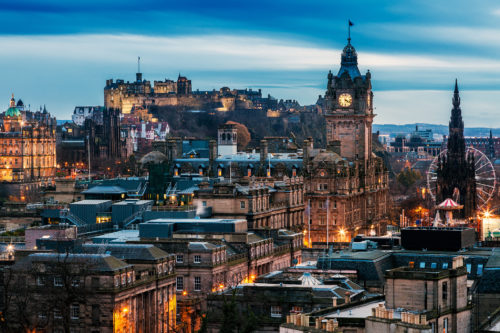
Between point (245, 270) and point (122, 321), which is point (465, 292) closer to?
point (122, 321)

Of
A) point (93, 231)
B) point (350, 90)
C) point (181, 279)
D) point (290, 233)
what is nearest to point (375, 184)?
point (350, 90)

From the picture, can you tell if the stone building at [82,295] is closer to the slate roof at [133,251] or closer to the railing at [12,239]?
the slate roof at [133,251]

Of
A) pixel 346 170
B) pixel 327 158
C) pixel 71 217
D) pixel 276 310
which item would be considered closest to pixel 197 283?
pixel 276 310

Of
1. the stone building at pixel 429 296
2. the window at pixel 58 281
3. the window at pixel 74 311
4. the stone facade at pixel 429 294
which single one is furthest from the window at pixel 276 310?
the stone facade at pixel 429 294

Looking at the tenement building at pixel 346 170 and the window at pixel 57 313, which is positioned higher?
the tenement building at pixel 346 170

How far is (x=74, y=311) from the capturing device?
86750 millimetres

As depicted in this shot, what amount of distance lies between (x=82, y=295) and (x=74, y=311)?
169 centimetres

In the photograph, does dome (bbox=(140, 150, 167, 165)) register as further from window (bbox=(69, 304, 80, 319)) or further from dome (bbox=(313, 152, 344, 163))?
window (bbox=(69, 304, 80, 319))

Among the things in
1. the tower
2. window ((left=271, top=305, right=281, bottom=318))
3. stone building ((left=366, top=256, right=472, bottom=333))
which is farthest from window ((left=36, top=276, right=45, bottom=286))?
the tower

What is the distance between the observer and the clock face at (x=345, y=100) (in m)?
183

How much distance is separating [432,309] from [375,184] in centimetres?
12395

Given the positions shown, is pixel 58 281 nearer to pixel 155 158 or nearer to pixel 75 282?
pixel 75 282

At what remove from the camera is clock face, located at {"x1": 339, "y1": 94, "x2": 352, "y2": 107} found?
601 ft

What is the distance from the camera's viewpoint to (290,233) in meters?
132
